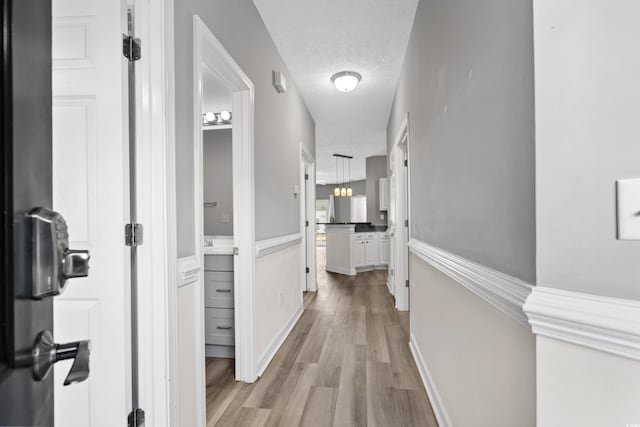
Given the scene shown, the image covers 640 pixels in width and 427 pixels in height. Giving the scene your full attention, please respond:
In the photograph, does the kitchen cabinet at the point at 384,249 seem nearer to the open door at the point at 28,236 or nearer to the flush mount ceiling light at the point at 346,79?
the flush mount ceiling light at the point at 346,79

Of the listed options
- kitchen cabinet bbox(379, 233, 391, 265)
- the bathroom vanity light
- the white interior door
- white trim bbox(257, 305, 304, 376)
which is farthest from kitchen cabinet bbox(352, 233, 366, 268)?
the white interior door

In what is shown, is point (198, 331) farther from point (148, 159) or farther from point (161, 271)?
point (148, 159)

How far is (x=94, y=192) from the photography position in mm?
1171

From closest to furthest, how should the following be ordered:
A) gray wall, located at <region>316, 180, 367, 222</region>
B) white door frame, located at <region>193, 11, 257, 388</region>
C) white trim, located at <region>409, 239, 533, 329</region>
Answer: white trim, located at <region>409, 239, 533, 329</region> < white door frame, located at <region>193, 11, 257, 388</region> < gray wall, located at <region>316, 180, 367, 222</region>

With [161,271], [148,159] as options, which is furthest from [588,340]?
[148,159]

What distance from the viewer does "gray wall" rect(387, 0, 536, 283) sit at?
0.79 metres

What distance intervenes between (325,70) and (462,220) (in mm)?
2567

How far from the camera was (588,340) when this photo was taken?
0.62 m

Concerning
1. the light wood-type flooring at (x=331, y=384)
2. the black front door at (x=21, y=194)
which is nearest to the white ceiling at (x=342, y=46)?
the black front door at (x=21, y=194)

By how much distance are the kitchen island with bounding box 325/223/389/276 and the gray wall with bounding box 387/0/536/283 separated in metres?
4.23

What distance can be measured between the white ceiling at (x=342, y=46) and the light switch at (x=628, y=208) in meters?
2.20

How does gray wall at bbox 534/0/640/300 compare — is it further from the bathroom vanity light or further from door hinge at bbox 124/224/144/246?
the bathroom vanity light

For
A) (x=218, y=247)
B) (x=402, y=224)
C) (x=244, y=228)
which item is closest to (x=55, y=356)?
(x=244, y=228)

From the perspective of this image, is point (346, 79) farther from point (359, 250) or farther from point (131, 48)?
point (359, 250)
